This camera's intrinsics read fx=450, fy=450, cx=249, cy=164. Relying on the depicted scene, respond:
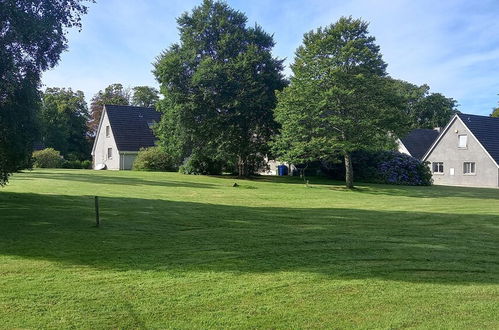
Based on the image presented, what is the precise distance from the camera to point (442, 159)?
46.3 m

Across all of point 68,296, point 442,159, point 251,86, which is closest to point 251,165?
point 251,86

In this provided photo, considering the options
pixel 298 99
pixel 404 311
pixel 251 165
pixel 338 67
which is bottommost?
pixel 404 311

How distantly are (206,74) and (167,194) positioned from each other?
14.5 meters

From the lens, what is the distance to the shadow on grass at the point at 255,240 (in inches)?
294

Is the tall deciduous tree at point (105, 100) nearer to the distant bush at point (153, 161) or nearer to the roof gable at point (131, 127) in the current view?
the roof gable at point (131, 127)

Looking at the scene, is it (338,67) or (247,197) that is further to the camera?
(338,67)

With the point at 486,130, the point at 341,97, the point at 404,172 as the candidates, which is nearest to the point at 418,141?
the point at 486,130

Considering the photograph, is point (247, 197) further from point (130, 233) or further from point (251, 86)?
point (251, 86)

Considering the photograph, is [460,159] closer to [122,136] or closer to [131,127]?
[131,127]

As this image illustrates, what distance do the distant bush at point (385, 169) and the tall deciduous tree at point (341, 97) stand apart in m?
8.46

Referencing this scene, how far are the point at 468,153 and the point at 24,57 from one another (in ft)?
137

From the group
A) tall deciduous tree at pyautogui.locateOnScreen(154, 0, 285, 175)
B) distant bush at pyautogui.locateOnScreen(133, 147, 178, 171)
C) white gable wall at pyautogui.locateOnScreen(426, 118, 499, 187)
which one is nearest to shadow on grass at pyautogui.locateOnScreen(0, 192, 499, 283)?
tall deciduous tree at pyautogui.locateOnScreen(154, 0, 285, 175)

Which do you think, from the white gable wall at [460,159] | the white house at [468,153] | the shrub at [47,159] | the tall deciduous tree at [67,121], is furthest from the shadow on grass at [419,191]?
the tall deciduous tree at [67,121]

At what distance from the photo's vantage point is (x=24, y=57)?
11.6 metres
